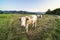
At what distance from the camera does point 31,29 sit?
1.61m

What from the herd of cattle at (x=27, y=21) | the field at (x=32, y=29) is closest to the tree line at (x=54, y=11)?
the field at (x=32, y=29)

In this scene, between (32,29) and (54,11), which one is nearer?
(32,29)

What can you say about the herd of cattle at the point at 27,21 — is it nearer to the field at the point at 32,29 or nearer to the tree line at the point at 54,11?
the field at the point at 32,29

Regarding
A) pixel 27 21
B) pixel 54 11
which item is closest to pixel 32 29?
pixel 27 21

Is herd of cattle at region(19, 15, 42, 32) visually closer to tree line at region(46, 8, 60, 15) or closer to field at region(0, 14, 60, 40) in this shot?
field at region(0, 14, 60, 40)

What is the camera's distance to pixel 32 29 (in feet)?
5.27

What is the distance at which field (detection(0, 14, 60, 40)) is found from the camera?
1.57 m

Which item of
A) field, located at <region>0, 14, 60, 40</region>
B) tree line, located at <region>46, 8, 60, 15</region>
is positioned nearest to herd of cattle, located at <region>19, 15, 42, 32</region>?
field, located at <region>0, 14, 60, 40</region>

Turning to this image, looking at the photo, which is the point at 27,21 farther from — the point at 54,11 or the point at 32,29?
the point at 54,11

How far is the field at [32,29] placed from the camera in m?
1.57

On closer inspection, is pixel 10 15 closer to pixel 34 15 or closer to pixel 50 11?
pixel 34 15

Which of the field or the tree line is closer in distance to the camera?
the field

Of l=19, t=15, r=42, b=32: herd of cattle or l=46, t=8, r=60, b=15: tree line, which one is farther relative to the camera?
l=46, t=8, r=60, b=15: tree line

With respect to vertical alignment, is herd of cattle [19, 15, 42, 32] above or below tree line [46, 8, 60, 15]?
below
